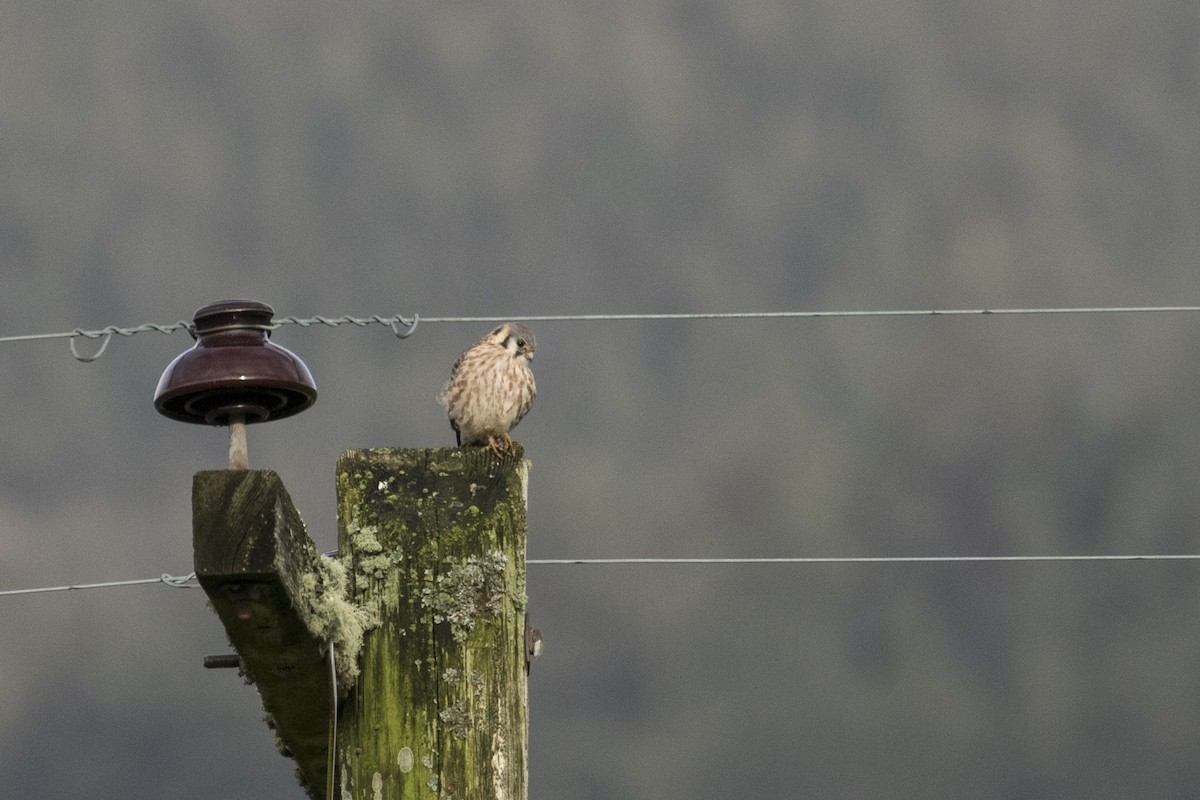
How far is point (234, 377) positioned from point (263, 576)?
53cm

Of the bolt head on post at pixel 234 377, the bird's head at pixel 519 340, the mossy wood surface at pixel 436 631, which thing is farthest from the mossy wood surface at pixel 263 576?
the bird's head at pixel 519 340

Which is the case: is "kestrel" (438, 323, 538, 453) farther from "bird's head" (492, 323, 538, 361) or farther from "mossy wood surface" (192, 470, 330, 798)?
"mossy wood surface" (192, 470, 330, 798)

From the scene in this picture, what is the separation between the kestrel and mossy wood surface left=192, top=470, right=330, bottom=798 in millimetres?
3290

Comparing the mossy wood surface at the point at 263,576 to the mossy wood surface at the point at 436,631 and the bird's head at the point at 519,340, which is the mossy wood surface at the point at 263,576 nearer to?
the mossy wood surface at the point at 436,631

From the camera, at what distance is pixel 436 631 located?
3441mm

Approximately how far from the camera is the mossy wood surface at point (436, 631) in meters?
3.36

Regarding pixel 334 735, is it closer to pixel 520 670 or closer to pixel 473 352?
pixel 520 670

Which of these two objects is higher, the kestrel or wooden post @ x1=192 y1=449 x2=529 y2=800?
the kestrel

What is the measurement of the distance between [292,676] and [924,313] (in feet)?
10.4

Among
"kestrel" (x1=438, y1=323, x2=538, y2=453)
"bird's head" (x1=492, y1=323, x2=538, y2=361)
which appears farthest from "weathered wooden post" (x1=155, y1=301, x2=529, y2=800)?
"bird's head" (x1=492, y1=323, x2=538, y2=361)

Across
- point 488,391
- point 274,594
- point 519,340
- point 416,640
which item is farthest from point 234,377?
point 519,340

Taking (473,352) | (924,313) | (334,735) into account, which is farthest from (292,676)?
(473,352)

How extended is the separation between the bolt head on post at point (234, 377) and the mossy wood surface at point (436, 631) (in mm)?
325

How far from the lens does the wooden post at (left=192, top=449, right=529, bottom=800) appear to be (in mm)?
3332
